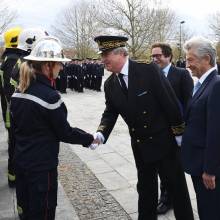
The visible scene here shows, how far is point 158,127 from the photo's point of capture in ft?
11.2

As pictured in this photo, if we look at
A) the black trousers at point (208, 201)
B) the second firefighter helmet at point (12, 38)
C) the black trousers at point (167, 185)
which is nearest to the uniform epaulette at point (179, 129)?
the black trousers at point (167, 185)

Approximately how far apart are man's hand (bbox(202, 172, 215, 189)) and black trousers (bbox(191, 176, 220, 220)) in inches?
2.8

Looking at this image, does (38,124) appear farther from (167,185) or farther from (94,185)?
(94,185)

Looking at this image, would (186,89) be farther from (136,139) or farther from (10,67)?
(10,67)

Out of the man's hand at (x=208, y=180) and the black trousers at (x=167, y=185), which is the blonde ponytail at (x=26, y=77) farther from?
the man's hand at (x=208, y=180)

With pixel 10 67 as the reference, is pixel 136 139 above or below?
below

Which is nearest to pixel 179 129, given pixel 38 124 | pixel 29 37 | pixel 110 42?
pixel 110 42

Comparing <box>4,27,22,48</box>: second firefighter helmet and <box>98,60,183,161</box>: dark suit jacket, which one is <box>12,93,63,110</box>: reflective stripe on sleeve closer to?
<box>98,60,183,161</box>: dark suit jacket

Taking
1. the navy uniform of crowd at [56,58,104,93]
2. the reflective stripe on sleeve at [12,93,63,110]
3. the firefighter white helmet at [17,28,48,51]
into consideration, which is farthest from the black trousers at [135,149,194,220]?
the navy uniform of crowd at [56,58,104,93]

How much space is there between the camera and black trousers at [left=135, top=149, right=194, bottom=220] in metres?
3.47

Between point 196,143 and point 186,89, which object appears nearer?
point 196,143

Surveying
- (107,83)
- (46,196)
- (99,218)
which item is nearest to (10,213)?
(99,218)

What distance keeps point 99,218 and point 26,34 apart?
2334 mm

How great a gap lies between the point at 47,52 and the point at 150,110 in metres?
1.07
